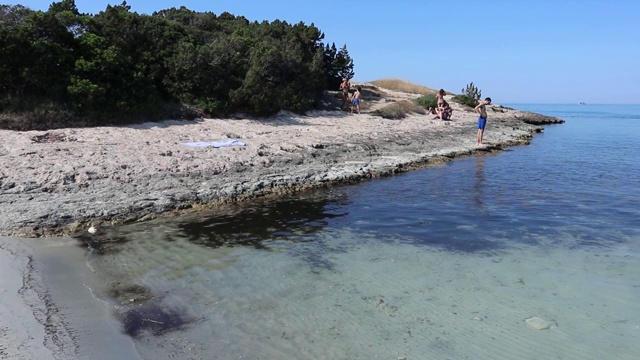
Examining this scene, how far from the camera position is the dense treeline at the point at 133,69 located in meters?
13.9

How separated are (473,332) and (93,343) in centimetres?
395

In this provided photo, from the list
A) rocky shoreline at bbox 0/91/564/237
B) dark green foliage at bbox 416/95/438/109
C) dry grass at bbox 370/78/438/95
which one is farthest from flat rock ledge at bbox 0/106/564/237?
dry grass at bbox 370/78/438/95

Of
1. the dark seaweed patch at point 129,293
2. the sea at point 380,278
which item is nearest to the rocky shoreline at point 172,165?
the sea at point 380,278

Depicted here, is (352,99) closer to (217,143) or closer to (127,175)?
(217,143)

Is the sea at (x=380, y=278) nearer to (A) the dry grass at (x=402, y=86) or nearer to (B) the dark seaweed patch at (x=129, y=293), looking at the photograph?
(B) the dark seaweed patch at (x=129, y=293)

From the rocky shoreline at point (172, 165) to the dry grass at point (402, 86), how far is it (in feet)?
69.1

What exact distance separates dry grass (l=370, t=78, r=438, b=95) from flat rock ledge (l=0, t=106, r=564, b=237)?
2128cm

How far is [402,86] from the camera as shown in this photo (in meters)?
41.7

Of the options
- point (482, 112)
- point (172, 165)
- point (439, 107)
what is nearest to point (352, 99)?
point (439, 107)

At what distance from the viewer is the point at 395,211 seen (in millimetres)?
10812

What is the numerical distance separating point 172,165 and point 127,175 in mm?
1232

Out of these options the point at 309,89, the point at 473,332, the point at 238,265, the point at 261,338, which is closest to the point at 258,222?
the point at 238,265

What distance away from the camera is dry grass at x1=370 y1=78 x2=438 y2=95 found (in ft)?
133

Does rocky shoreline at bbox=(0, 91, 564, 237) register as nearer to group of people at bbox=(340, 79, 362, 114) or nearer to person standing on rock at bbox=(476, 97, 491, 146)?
person standing on rock at bbox=(476, 97, 491, 146)
